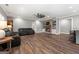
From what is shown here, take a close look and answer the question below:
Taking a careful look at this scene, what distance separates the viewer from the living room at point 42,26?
2.59 m

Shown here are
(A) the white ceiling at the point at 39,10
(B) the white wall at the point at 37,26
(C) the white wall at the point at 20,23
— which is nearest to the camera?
(A) the white ceiling at the point at 39,10

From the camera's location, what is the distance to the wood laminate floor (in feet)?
9.11

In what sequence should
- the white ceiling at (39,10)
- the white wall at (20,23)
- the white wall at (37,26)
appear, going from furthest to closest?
the white wall at (37,26) → the white wall at (20,23) → the white ceiling at (39,10)

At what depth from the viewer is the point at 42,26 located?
286 cm

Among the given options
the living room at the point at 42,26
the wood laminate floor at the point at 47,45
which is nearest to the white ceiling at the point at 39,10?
the living room at the point at 42,26

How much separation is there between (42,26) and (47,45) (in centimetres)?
64

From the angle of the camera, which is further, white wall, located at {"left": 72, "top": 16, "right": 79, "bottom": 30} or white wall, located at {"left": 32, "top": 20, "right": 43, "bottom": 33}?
white wall, located at {"left": 32, "top": 20, "right": 43, "bottom": 33}

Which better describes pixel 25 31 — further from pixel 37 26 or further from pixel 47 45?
pixel 47 45

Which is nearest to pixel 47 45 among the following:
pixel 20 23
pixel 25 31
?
pixel 25 31

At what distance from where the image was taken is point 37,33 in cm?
291

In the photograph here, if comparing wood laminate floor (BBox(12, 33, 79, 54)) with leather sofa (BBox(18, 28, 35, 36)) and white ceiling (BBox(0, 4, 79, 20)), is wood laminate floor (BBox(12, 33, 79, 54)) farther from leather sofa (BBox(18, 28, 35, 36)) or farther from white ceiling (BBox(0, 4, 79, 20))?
white ceiling (BBox(0, 4, 79, 20))

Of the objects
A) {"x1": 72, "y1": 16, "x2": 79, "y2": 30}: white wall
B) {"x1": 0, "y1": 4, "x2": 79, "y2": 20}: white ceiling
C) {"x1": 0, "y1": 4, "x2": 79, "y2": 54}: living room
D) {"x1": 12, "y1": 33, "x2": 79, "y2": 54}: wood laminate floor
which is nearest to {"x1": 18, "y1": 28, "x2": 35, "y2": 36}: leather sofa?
{"x1": 0, "y1": 4, "x2": 79, "y2": 54}: living room

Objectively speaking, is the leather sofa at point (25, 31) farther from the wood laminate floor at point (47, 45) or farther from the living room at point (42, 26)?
the wood laminate floor at point (47, 45)
